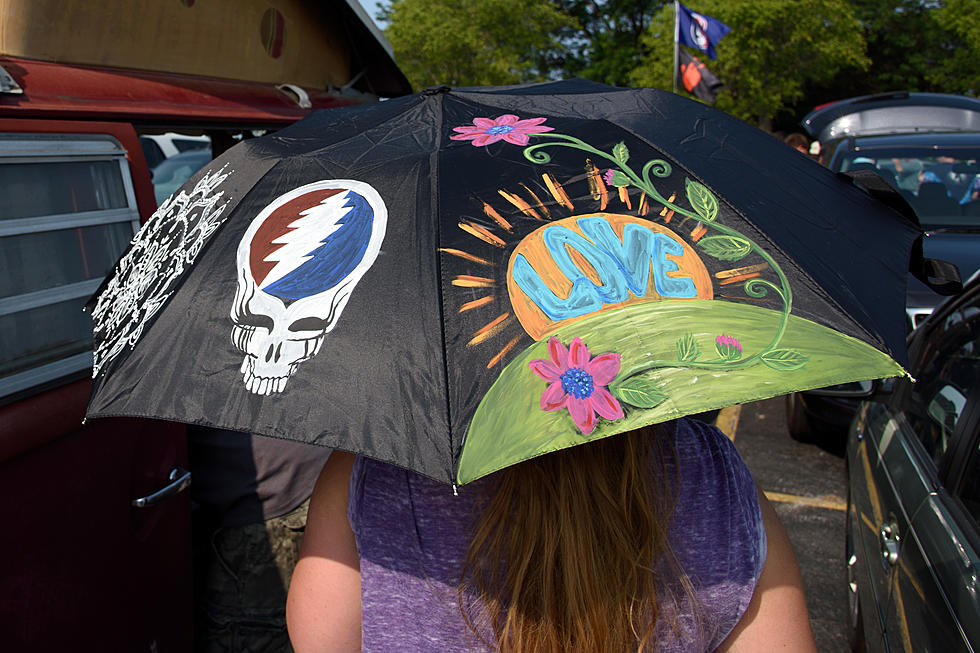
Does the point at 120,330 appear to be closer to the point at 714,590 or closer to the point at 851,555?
the point at 714,590

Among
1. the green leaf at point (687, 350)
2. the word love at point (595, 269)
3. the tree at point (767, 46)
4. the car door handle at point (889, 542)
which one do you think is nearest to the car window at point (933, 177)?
the car door handle at point (889, 542)

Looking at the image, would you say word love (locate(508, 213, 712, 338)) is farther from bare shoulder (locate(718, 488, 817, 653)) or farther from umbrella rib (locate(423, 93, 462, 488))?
bare shoulder (locate(718, 488, 817, 653))

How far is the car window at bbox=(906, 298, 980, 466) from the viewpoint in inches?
83.2

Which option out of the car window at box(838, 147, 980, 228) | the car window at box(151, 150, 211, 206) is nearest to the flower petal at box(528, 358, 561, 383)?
the car window at box(838, 147, 980, 228)

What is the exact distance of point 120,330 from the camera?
4.38 feet

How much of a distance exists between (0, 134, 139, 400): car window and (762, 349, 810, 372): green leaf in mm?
1739

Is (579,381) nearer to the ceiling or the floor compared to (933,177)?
nearer to the floor

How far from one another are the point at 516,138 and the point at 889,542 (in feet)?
5.74

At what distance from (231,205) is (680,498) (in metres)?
0.95

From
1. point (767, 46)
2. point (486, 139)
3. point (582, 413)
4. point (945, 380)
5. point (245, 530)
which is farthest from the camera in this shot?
point (767, 46)

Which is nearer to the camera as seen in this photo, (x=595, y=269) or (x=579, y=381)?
(x=579, y=381)

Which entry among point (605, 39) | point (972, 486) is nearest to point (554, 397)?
point (972, 486)

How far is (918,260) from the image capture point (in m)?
1.46

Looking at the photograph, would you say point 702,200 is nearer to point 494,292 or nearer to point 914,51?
point 494,292
